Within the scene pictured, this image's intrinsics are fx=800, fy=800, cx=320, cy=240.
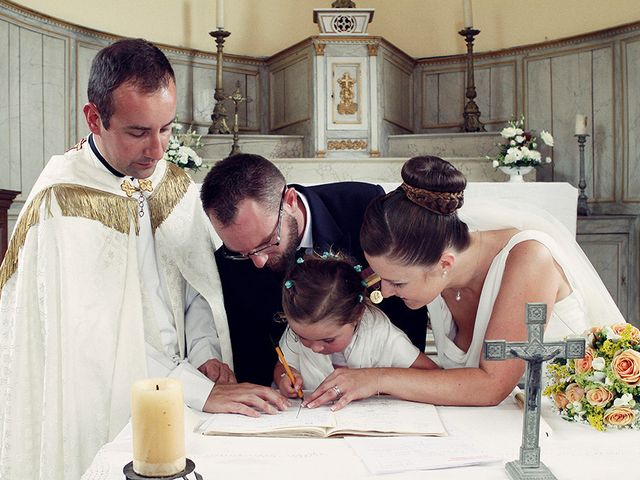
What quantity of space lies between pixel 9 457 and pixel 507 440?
1.56 metres

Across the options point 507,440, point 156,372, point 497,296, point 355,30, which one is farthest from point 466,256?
point 355,30

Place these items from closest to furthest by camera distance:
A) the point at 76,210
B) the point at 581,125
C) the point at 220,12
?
the point at 76,210 < the point at 581,125 < the point at 220,12

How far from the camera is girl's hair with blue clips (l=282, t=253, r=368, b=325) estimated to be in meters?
2.27

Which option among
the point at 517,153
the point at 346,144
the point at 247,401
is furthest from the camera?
the point at 346,144

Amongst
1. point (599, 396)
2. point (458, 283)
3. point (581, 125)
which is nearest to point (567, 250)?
point (458, 283)

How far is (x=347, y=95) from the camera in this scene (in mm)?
6734

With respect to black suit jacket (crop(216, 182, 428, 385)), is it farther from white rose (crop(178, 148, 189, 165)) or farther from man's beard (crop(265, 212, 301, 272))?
white rose (crop(178, 148, 189, 165))

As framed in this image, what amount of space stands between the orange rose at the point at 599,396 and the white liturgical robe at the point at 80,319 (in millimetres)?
1084

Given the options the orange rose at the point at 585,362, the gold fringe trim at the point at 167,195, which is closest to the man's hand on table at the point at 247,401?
the orange rose at the point at 585,362

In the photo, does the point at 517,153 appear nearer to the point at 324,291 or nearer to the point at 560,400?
the point at 324,291

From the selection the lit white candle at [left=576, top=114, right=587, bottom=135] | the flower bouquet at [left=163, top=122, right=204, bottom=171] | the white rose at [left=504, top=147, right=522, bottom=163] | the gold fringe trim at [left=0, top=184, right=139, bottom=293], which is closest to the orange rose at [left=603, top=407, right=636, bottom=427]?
the gold fringe trim at [left=0, top=184, right=139, bottom=293]

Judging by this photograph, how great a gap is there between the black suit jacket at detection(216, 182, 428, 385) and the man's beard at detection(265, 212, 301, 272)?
10 centimetres

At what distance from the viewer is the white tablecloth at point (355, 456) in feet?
4.84

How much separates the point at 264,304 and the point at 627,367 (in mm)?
1305
